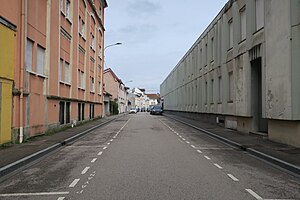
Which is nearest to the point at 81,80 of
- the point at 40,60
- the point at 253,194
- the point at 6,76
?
the point at 40,60

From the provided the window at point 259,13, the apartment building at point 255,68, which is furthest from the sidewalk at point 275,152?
the window at point 259,13

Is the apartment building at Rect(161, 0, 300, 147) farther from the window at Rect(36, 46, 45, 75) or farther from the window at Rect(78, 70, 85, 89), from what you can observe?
the window at Rect(78, 70, 85, 89)

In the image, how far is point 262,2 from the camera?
16.8m

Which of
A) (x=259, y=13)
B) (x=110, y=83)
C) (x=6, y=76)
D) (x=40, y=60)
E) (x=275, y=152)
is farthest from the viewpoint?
(x=110, y=83)

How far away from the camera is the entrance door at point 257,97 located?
18250mm

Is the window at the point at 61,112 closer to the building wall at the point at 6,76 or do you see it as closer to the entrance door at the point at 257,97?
the building wall at the point at 6,76

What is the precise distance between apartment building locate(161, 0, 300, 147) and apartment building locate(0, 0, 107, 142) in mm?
10498

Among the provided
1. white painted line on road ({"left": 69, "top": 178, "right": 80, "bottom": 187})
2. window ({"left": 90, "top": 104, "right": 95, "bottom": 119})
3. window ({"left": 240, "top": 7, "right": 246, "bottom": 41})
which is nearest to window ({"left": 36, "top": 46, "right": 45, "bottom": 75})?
white painted line on road ({"left": 69, "top": 178, "right": 80, "bottom": 187})

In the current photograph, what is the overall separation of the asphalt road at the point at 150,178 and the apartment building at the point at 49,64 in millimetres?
3913

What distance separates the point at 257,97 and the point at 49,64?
1139 cm

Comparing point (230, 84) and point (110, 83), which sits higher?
point (110, 83)

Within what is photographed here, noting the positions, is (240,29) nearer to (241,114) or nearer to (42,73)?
(241,114)

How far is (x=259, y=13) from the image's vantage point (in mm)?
17344

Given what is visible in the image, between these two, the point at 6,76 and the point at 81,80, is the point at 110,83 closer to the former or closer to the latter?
the point at 81,80
